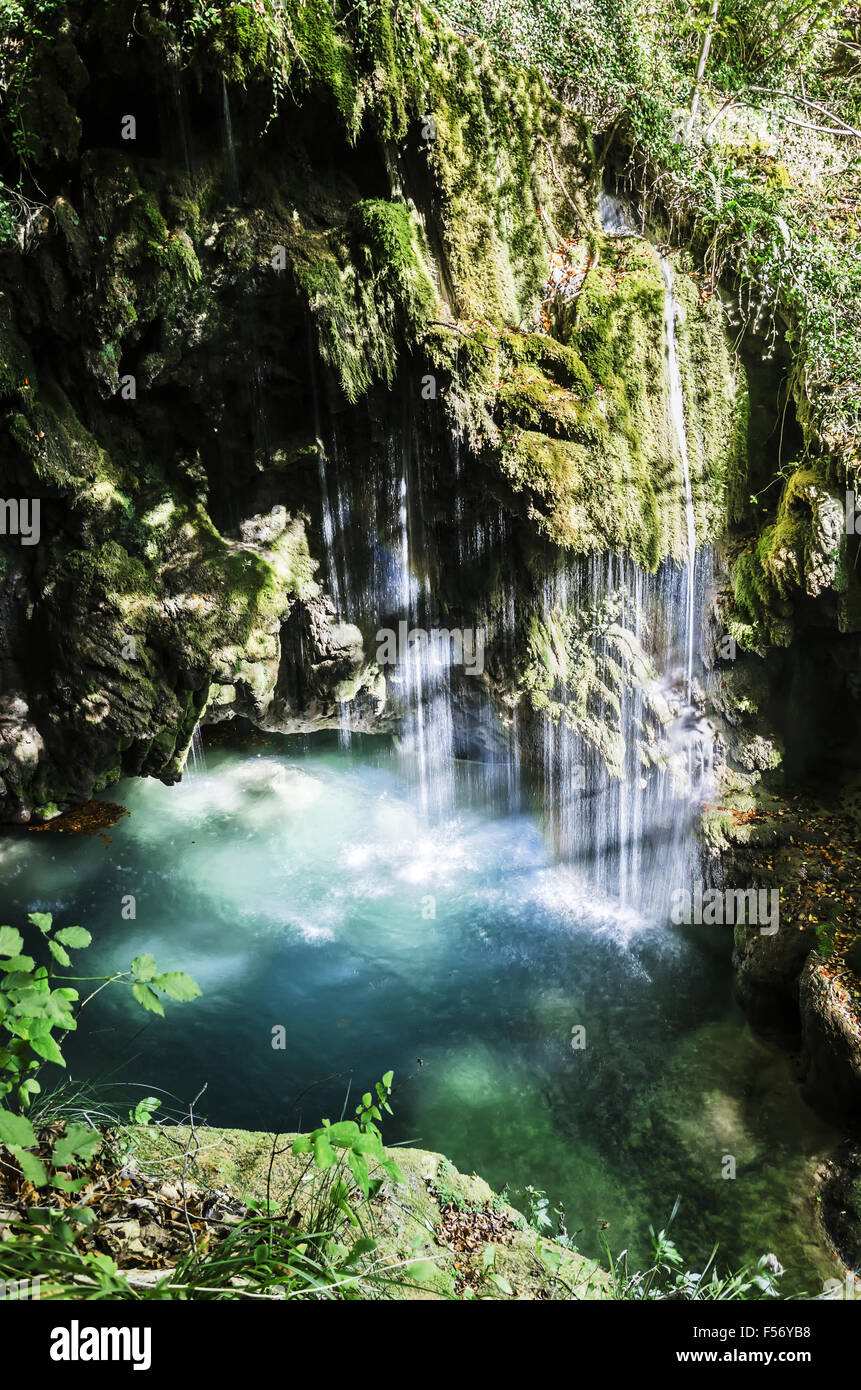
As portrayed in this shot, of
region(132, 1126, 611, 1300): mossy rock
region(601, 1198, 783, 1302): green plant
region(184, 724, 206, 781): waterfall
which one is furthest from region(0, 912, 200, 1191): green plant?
region(184, 724, 206, 781): waterfall

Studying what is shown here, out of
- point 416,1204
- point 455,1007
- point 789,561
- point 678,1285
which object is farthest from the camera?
point 789,561

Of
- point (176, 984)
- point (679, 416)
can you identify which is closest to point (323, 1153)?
point (176, 984)

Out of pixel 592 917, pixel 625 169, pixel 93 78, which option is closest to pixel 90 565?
pixel 93 78

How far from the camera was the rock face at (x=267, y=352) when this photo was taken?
19.5ft

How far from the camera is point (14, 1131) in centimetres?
146

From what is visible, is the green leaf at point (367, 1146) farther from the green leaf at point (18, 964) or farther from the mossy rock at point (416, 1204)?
the green leaf at point (18, 964)

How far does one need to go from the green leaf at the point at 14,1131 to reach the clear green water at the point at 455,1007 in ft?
12.1

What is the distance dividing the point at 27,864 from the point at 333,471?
6.33 m

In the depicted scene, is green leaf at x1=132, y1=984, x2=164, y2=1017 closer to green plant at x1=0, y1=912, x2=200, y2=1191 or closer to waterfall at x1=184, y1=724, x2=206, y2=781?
green plant at x1=0, y1=912, x2=200, y2=1191

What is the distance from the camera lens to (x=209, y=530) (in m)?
7.31

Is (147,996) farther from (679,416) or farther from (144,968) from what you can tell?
(679,416)

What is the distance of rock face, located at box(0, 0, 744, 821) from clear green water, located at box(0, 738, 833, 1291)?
2.01 meters

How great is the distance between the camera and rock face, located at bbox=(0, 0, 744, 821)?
5957 mm

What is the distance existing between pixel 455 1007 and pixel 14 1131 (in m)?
6.23
